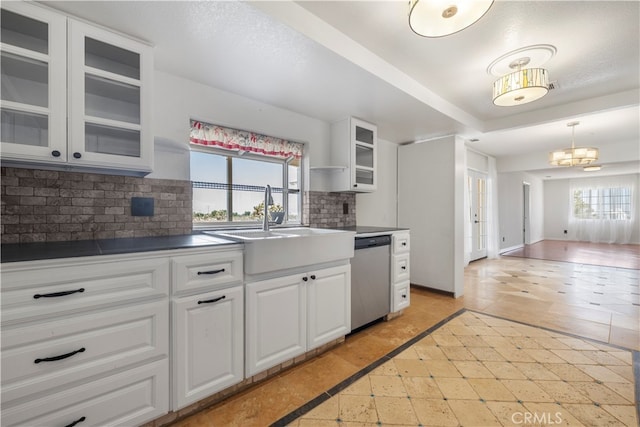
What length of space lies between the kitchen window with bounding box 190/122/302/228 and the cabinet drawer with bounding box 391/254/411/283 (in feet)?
3.72

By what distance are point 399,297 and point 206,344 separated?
2.03 metres

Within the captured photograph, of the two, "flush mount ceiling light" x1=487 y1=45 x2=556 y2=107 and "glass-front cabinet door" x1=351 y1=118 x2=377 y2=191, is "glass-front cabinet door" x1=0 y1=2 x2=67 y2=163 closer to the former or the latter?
"glass-front cabinet door" x1=351 y1=118 x2=377 y2=191

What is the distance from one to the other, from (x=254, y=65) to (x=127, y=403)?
2.10 m

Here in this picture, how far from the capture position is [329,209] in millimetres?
3121

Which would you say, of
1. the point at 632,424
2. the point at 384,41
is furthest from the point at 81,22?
the point at 632,424

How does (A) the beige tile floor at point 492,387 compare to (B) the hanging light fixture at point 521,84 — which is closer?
(A) the beige tile floor at point 492,387

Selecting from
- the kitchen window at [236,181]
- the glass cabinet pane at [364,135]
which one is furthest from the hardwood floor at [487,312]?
the glass cabinet pane at [364,135]

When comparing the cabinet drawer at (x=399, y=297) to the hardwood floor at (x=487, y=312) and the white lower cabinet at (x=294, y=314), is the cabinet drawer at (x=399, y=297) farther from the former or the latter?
the white lower cabinet at (x=294, y=314)

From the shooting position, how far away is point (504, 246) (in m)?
7.24

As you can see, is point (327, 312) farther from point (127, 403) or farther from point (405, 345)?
point (127, 403)

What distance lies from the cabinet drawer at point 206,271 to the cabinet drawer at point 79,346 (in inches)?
5.7

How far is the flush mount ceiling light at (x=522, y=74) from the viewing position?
2043 mm

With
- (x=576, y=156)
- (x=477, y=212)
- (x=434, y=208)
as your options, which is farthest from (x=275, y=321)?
(x=477, y=212)

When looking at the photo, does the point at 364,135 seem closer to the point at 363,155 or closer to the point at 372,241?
the point at 363,155
